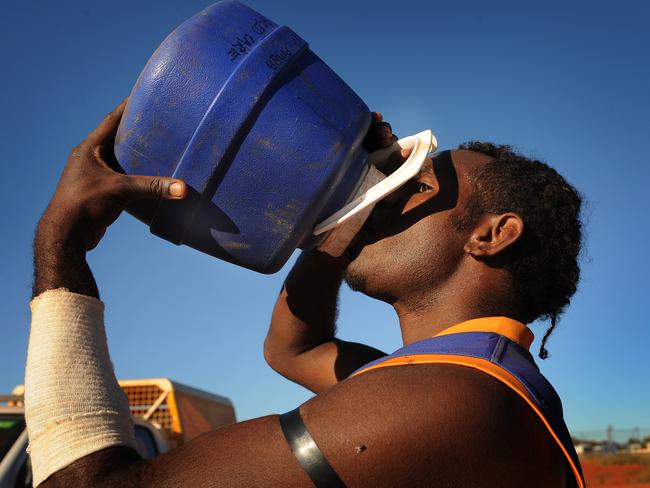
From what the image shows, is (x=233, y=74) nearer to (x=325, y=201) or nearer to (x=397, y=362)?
(x=325, y=201)

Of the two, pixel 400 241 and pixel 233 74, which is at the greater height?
pixel 233 74

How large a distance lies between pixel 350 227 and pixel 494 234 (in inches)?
18.6

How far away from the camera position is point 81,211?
1902 mm

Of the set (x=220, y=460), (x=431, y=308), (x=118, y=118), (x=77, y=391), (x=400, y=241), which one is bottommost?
(x=220, y=460)

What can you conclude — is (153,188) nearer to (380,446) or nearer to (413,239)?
(413,239)

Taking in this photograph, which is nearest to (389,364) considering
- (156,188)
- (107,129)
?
(156,188)

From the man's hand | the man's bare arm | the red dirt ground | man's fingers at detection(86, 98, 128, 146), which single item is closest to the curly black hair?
the man's bare arm

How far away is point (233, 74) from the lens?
1.99 metres

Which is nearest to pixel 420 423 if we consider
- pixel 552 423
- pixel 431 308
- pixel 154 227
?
pixel 552 423

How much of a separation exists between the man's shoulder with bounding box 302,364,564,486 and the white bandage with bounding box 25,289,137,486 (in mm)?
490

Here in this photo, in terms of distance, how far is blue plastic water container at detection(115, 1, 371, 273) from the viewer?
1.98m

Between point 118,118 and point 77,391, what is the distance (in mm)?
934

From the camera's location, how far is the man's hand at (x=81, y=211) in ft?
5.94

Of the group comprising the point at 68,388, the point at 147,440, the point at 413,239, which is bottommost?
the point at 147,440
